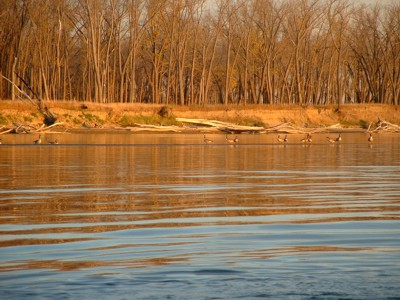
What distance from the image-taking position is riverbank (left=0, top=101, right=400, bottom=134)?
60.1 meters

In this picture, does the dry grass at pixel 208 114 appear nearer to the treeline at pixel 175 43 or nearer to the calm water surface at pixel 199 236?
the treeline at pixel 175 43

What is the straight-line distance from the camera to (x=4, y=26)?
268 ft

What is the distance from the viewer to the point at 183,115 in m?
72.2

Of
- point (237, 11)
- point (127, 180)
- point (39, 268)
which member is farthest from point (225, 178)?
point (237, 11)

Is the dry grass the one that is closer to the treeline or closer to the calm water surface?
the treeline

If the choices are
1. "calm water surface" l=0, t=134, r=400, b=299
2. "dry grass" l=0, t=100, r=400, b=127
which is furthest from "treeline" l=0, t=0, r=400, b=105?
"calm water surface" l=0, t=134, r=400, b=299

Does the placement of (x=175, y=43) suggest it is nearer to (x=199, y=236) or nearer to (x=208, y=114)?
(x=208, y=114)

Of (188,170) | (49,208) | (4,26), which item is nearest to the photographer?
(49,208)

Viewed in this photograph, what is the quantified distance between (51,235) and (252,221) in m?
2.60

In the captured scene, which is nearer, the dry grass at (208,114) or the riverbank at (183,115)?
the riverbank at (183,115)

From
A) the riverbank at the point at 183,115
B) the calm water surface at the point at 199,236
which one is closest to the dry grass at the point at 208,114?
the riverbank at the point at 183,115

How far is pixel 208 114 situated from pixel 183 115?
9.16 feet

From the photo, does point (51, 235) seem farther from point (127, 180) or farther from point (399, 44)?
point (399, 44)

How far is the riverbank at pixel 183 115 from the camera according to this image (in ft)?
197
